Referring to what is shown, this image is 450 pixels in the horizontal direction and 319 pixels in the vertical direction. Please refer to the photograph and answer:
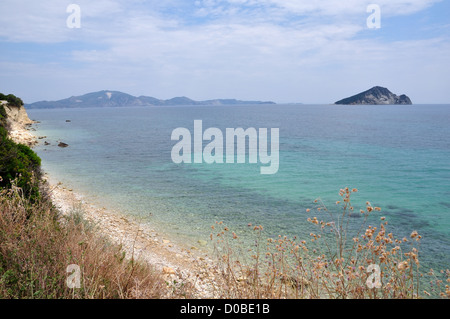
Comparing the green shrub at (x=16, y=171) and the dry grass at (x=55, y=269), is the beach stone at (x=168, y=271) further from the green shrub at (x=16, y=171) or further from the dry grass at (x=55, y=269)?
the green shrub at (x=16, y=171)

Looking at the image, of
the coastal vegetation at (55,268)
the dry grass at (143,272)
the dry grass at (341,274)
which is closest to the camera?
the dry grass at (341,274)

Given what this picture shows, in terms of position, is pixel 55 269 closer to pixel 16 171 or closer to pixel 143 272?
pixel 143 272

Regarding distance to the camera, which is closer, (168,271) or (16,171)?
(16,171)

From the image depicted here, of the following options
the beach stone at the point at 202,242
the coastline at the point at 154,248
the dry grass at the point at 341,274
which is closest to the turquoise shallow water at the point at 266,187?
the beach stone at the point at 202,242

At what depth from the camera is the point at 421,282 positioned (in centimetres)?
913

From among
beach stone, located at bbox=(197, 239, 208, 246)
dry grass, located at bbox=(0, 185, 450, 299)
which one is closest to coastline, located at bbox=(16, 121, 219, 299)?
beach stone, located at bbox=(197, 239, 208, 246)

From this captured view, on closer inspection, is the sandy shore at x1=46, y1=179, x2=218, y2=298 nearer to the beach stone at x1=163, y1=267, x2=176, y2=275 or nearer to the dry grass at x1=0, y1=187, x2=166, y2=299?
A: the beach stone at x1=163, y1=267, x2=176, y2=275

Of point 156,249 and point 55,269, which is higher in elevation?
point 55,269

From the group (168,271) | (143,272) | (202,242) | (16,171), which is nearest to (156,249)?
(202,242)

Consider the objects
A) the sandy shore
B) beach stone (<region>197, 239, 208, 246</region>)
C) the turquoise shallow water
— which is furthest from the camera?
the turquoise shallow water

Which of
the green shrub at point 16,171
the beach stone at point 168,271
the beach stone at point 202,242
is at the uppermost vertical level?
the green shrub at point 16,171

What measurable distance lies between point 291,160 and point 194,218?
19.2m
